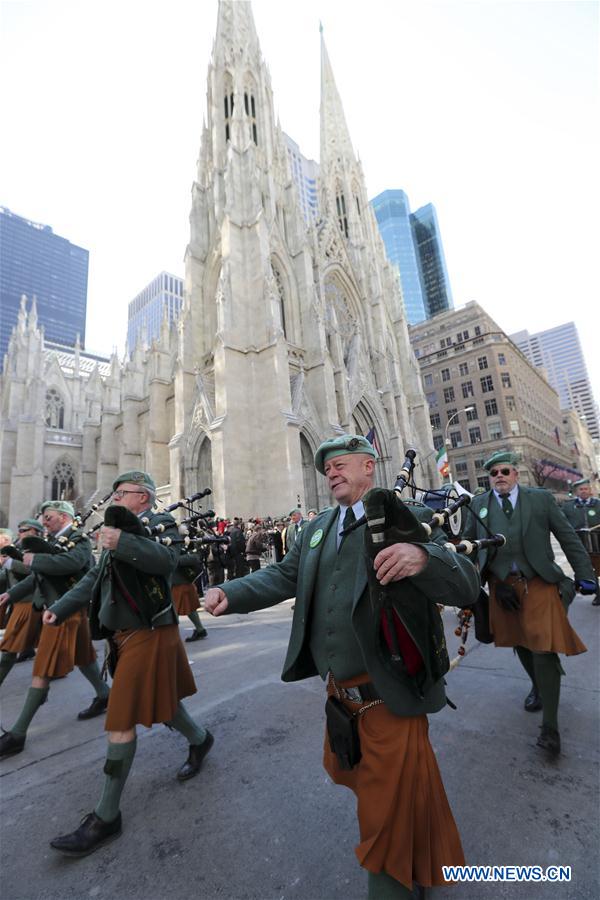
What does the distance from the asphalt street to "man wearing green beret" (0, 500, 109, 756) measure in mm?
263

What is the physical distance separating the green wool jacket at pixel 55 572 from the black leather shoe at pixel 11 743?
1.20 metres

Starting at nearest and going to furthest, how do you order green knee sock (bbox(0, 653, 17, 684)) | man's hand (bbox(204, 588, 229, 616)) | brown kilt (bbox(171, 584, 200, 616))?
man's hand (bbox(204, 588, 229, 616)) → green knee sock (bbox(0, 653, 17, 684)) → brown kilt (bbox(171, 584, 200, 616))

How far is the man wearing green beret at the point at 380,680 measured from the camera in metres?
1.52

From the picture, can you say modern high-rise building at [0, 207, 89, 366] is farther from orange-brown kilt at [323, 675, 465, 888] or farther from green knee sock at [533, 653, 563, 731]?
orange-brown kilt at [323, 675, 465, 888]

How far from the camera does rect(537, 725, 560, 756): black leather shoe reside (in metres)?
2.89

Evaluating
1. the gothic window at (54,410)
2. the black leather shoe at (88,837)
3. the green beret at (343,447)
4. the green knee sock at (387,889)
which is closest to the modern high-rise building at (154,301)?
the gothic window at (54,410)

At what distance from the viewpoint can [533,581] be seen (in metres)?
3.51

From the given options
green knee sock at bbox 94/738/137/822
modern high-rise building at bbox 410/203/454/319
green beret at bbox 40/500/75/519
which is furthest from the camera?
modern high-rise building at bbox 410/203/454/319

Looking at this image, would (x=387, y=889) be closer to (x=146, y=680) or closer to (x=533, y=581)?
(x=146, y=680)

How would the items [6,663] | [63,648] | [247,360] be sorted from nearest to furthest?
[63,648] → [6,663] → [247,360]

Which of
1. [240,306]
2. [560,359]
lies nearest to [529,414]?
[240,306]

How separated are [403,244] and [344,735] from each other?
118246 mm

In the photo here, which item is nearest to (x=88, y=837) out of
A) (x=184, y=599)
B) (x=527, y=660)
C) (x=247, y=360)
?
(x=527, y=660)

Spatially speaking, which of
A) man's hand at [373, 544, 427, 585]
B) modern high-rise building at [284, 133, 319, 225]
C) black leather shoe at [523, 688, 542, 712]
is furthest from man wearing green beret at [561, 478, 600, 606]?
modern high-rise building at [284, 133, 319, 225]
